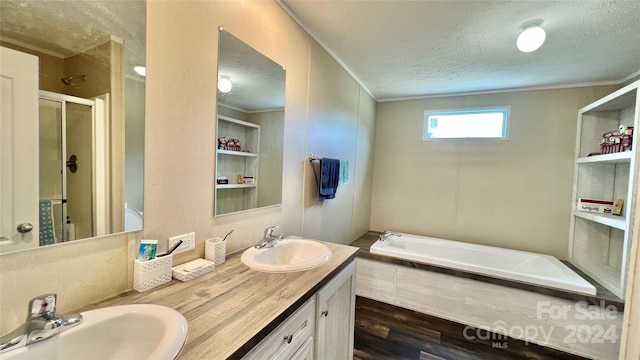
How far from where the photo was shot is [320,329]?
3.84ft

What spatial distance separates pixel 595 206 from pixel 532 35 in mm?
1960

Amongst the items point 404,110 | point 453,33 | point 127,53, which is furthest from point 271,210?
point 404,110

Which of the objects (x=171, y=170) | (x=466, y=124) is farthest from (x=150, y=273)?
(x=466, y=124)

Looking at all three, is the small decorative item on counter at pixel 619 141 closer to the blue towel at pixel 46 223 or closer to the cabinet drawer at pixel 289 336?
the cabinet drawer at pixel 289 336

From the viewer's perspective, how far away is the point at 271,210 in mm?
1688

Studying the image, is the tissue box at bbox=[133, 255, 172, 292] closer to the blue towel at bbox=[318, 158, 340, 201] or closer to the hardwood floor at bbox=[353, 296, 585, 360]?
the blue towel at bbox=[318, 158, 340, 201]

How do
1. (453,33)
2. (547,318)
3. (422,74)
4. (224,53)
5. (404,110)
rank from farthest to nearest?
(404,110), (422,74), (547,318), (453,33), (224,53)

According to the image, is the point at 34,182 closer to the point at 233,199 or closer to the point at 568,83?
the point at 233,199

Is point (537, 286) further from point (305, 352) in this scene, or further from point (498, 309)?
point (305, 352)

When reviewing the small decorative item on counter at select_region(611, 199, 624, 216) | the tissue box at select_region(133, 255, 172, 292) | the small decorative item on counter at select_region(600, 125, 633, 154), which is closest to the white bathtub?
the small decorative item on counter at select_region(611, 199, 624, 216)

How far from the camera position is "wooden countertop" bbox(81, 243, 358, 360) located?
0.69 m

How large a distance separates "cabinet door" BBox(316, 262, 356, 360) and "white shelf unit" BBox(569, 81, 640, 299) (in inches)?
93.4

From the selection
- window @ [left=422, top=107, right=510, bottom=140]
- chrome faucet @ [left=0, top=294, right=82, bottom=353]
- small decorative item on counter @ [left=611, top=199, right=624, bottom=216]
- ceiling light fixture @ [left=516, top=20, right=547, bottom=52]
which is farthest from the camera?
window @ [left=422, top=107, right=510, bottom=140]

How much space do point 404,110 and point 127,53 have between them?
3336 millimetres
